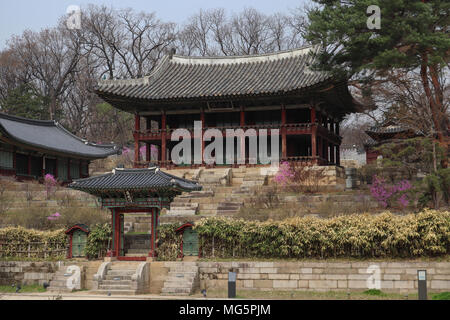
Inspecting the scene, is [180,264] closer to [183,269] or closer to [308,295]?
[183,269]

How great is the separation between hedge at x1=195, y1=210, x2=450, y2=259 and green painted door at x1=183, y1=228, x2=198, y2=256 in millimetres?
259

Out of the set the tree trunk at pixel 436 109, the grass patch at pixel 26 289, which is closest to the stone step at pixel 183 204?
the grass patch at pixel 26 289

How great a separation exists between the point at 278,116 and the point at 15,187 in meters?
16.1

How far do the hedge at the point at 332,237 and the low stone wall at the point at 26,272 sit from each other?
559 cm

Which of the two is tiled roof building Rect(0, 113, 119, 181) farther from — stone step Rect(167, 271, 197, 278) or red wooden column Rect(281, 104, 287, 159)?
stone step Rect(167, 271, 197, 278)

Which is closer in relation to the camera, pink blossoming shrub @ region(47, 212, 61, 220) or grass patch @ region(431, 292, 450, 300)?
grass patch @ region(431, 292, 450, 300)

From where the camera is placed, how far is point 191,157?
38.3 metres

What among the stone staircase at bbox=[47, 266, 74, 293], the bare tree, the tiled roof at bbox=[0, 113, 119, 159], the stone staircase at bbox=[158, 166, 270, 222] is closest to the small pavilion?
the stone staircase at bbox=[47, 266, 74, 293]

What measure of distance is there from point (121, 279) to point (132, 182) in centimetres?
337

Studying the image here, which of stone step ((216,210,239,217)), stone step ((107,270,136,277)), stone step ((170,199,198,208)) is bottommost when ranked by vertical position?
stone step ((107,270,136,277))

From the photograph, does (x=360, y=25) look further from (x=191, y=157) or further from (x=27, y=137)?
(x=27, y=137)

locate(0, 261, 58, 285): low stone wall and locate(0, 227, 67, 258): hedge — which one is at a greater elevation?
locate(0, 227, 67, 258): hedge

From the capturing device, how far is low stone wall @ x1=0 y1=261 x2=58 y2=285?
71.5 ft

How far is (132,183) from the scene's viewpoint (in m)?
21.2
